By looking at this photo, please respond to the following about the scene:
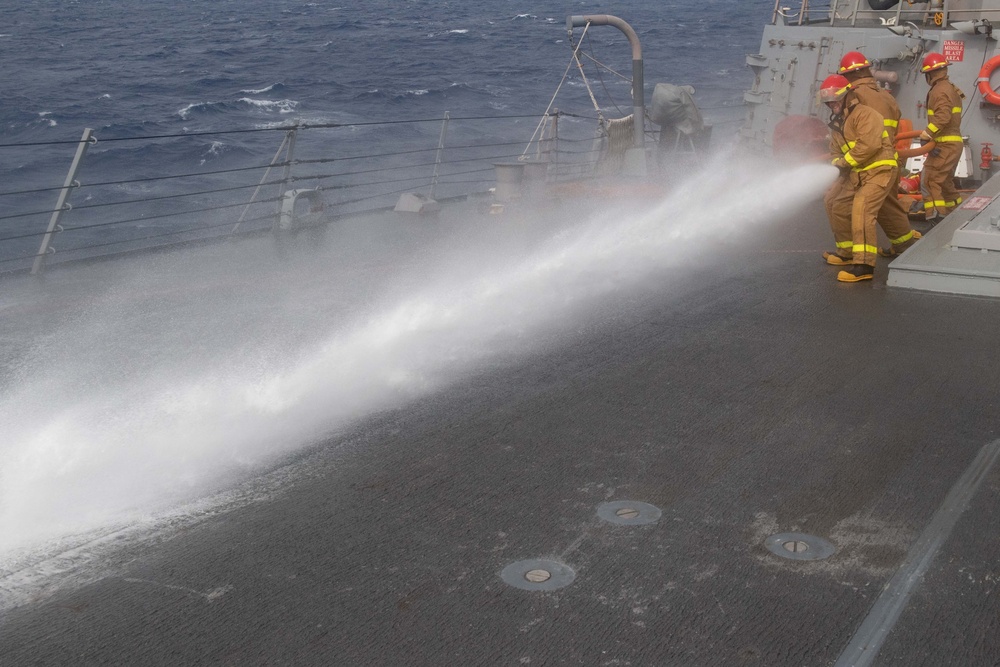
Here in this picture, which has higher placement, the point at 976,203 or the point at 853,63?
the point at 853,63

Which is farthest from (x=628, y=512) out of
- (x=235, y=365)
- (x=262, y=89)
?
Result: (x=262, y=89)

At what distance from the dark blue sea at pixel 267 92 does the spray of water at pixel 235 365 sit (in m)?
3.29

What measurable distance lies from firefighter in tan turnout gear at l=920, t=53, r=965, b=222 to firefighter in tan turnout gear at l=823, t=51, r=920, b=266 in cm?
132

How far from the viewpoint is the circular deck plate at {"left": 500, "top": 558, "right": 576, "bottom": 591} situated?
3.57 meters

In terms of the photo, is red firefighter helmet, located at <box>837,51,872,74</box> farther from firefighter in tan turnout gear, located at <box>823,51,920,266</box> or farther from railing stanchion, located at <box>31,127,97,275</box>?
railing stanchion, located at <box>31,127,97,275</box>

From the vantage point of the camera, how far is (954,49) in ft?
42.1

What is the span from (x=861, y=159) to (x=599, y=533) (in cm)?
601

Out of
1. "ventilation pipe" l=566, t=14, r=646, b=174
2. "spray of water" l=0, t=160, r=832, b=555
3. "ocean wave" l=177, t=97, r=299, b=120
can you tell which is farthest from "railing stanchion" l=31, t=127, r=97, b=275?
"ocean wave" l=177, t=97, r=299, b=120

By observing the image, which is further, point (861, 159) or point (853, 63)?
point (853, 63)

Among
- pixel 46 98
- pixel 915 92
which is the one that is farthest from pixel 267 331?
pixel 46 98

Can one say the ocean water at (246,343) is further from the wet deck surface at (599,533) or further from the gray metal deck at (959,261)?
the gray metal deck at (959,261)

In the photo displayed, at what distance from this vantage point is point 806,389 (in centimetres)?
577

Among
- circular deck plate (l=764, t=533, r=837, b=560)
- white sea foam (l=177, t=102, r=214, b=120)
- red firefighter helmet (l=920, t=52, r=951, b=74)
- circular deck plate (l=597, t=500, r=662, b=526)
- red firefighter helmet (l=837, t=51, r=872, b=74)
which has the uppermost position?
red firefighter helmet (l=837, t=51, r=872, b=74)

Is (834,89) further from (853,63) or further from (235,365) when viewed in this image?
(235,365)
